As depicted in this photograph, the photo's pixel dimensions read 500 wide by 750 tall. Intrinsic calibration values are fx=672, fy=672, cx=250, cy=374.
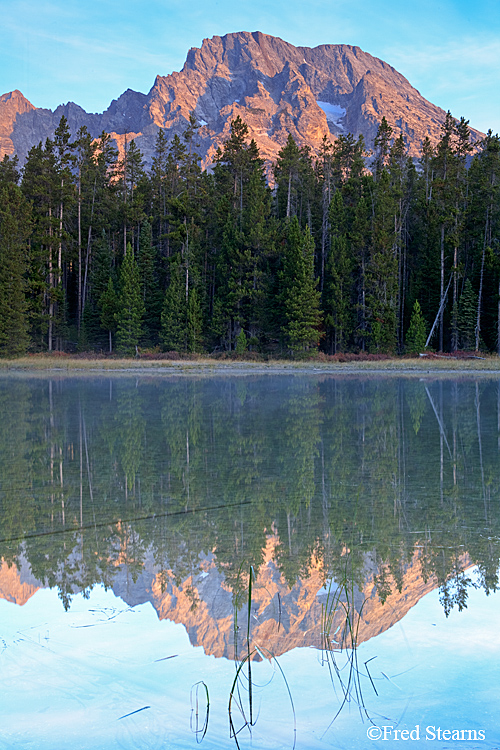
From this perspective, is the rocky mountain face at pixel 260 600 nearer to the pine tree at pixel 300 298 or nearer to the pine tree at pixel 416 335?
the pine tree at pixel 300 298

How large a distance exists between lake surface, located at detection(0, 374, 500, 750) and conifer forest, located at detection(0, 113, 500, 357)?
3859 centimetres

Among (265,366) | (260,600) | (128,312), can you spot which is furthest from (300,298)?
(260,600)

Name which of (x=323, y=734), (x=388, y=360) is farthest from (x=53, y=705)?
(x=388, y=360)

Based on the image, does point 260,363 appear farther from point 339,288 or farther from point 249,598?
point 249,598

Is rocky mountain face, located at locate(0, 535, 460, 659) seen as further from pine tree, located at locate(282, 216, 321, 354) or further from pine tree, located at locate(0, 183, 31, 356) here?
pine tree, located at locate(0, 183, 31, 356)

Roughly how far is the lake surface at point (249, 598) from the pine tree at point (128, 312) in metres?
39.6

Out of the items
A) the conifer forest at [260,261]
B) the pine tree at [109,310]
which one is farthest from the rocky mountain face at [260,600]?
the pine tree at [109,310]

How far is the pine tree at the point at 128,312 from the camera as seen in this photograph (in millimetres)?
49938

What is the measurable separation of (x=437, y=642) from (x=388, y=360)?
41.6 meters

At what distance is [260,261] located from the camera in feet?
169

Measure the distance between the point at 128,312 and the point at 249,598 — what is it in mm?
47692

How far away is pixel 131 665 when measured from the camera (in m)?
3.73

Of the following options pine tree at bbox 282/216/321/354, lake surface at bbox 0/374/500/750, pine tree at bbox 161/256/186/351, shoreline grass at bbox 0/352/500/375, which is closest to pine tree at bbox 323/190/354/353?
pine tree at bbox 282/216/321/354

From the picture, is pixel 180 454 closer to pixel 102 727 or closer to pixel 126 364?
pixel 102 727
